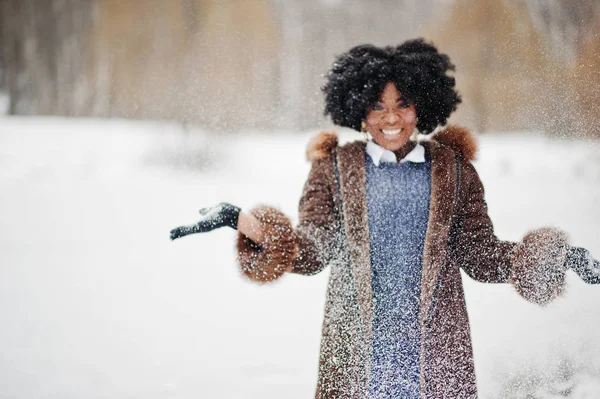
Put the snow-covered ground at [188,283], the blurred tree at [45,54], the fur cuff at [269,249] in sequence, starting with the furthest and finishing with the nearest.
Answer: the blurred tree at [45,54]
the snow-covered ground at [188,283]
the fur cuff at [269,249]

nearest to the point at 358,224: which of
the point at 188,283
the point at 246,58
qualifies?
the point at 188,283

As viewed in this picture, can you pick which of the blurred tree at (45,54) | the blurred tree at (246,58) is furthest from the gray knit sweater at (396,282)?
the blurred tree at (45,54)

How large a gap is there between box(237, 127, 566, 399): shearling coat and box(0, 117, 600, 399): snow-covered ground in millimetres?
208

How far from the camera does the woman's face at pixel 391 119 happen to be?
Answer: 151 centimetres

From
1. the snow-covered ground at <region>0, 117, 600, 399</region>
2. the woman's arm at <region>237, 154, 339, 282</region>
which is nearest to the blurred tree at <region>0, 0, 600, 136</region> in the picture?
the snow-covered ground at <region>0, 117, 600, 399</region>

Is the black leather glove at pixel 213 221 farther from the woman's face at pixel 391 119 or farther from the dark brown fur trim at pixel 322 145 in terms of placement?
the woman's face at pixel 391 119

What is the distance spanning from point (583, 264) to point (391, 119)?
0.61 meters

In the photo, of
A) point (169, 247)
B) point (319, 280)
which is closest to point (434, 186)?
point (319, 280)

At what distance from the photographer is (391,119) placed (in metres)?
1.50

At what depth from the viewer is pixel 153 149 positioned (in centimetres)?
654

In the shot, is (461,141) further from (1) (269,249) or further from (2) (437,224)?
(1) (269,249)

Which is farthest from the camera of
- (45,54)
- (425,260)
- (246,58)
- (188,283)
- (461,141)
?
(45,54)

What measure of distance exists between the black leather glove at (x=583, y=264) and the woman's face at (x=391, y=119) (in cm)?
52

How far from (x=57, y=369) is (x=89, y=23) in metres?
5.56
